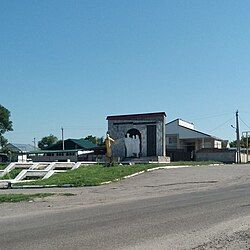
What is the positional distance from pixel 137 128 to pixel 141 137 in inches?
44.5

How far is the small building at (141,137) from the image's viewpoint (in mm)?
51719

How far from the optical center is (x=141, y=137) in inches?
2068

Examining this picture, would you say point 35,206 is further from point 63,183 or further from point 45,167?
point 45,167

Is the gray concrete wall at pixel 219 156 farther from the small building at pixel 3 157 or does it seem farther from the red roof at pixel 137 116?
the small building at pixel 3 157

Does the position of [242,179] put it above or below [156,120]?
below

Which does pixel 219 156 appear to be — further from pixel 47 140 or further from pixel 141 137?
pixel 47 140

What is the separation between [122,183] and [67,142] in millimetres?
64695

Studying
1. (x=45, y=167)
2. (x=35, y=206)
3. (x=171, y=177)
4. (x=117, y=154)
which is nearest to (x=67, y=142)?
(x=117, y=154)

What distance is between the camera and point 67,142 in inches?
3504

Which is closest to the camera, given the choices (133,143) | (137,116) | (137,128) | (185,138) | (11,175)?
(11,175)

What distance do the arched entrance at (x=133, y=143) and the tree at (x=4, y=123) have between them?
4000 centimetres

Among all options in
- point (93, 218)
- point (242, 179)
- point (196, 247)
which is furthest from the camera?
point (242, 179)

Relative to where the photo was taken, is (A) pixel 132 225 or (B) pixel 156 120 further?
(B) pixel 156 120

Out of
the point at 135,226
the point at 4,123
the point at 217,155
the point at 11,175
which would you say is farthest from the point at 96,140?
the point at 135,226
